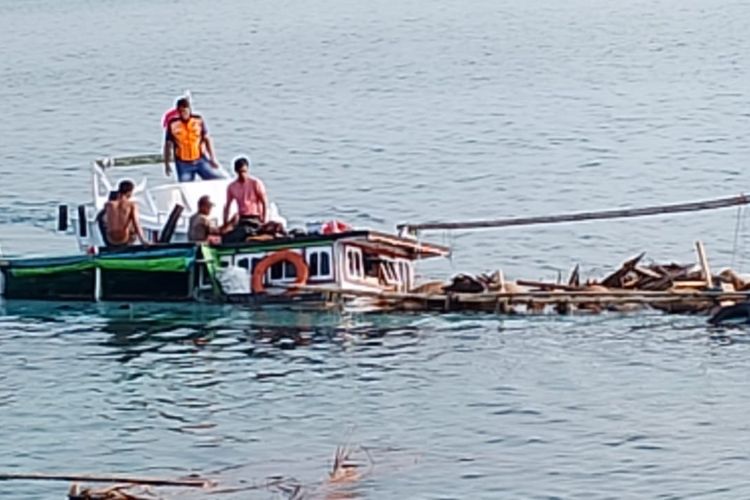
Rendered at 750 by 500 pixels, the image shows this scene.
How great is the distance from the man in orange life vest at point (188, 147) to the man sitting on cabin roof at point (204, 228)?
4.90 feet

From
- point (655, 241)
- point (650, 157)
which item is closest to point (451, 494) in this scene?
point (655, 241)

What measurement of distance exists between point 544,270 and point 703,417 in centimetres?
1383

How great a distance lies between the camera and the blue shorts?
33.3 metres

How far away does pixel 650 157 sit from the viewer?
5475 cm

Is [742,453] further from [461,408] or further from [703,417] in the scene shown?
[461,408]

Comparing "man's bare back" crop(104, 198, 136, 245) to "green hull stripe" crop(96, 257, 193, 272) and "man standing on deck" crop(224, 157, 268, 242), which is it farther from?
"man standing on deck" crop(224, 157, 268, 242)

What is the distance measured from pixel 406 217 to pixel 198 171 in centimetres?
1276

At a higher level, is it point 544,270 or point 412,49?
point 412,49

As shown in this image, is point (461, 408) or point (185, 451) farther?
point (461, 408)

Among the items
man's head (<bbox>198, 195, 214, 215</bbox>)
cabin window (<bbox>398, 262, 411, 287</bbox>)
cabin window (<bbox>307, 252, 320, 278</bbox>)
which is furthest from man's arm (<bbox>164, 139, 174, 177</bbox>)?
cabin window (<bbox>398, 262, 411, 287</bbox>)

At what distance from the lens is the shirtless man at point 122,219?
104ft

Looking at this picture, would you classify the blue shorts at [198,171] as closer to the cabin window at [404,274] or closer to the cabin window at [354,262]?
the cabin window at [354,262]

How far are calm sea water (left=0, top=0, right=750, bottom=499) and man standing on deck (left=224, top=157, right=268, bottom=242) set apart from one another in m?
1.35

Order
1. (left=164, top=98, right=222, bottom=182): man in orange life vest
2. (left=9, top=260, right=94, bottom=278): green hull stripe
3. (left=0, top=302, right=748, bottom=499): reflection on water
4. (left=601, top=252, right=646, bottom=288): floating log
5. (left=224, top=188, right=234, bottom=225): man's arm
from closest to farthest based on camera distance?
1. (left=0, top=302, right=748, bottom=499): reflection on water
2. (left=601, top=252, right=646, bottom=288): floating log
3. (left=224, top=188, right=234, bottom=225): man's arm
4. (left=9, top=260, right=94, bottom=278): green hull stripe
5. (left=164, top=98, right=222, bottom=182): man in orange life vest
